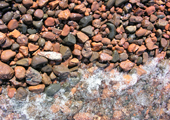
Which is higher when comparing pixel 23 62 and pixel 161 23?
pixel 161 23

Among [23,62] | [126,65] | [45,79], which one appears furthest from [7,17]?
[126,65]

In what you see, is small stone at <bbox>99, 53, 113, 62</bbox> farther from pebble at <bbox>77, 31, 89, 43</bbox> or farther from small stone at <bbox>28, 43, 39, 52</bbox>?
small stone at <bbox>28, 43, 39, 52</bbox>

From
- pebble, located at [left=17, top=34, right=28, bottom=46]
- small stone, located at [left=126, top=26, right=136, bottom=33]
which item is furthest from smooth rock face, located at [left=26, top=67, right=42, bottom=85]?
small stone, located at [left=126, top=26, right=136, bottom=33]

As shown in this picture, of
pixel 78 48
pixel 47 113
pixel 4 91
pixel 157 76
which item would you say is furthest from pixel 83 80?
pixel 157 76

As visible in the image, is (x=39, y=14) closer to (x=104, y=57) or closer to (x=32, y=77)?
(x=32, y=77)

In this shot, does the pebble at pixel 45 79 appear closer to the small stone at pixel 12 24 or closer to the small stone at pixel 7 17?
the small stone at pixel 12 24

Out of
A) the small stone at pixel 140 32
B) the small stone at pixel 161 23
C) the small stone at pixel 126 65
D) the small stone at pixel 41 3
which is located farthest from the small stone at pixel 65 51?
the small stone at pixel 161 23

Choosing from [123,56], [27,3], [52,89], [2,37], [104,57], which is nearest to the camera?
[2,37]
